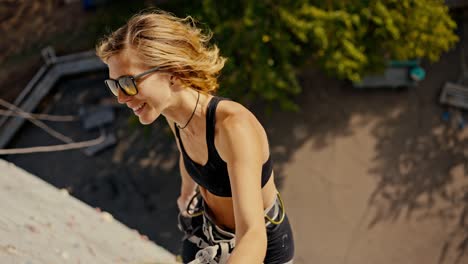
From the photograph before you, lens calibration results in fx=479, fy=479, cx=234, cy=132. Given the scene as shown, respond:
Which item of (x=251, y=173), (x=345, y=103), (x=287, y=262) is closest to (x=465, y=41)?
(x=345, y=103)

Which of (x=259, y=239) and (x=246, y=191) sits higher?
(x=246, y=191)

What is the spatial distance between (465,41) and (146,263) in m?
8.15

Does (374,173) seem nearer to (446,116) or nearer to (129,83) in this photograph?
(446,116)

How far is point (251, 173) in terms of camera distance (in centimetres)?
226

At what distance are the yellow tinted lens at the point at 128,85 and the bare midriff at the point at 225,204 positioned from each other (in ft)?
2.90

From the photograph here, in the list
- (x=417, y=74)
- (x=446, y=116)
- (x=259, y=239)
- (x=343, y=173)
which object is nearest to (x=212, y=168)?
(x=259, y=239)

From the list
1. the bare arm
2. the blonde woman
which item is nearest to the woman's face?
the blonde woman

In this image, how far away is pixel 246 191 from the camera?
223cm

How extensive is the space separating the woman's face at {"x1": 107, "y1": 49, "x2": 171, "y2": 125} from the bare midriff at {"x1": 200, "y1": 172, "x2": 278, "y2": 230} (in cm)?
74

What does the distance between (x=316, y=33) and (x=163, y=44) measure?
5092mm

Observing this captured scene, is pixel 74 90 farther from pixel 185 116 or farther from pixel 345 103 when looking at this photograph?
pixel 185 116

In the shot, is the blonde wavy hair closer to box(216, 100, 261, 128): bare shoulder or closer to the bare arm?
box(216, 100, 261, 128): bare shoulder

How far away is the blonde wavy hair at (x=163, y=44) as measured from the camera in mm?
2295

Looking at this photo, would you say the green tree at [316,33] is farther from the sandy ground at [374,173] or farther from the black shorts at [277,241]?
the black shorts at [277,241]
